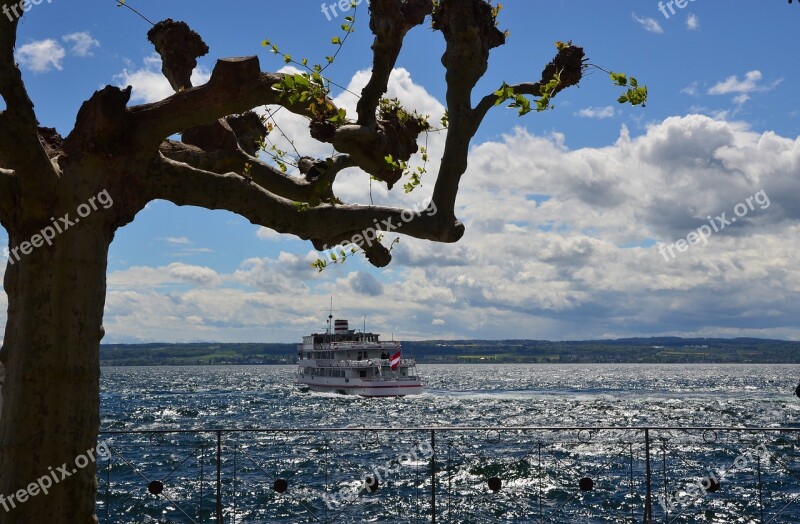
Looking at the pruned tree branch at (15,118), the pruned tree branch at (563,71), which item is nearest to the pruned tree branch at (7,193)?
the pruned tree branch at (15,118)

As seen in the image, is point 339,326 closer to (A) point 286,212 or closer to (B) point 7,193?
(A) point 286,212

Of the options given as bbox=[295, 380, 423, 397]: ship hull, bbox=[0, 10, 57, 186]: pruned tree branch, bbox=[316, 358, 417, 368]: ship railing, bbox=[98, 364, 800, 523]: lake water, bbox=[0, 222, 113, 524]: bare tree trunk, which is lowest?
bbox=[98, 364, 800, 523]: lake water

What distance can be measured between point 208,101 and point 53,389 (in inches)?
93.6

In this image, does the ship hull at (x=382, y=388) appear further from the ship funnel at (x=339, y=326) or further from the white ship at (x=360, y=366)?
the ship funnel at (x=339, y=326)

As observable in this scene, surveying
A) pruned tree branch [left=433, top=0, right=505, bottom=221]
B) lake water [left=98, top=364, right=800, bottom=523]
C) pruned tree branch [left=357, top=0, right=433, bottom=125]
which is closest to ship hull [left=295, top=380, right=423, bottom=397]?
lake water [left=98, top=364, right=800, bottom=523]

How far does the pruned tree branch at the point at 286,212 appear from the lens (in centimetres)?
633

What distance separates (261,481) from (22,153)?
25.9m

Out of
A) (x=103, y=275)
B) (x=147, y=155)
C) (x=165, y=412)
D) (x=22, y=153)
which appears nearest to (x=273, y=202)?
(x=147, y=155)

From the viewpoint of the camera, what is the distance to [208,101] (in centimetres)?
618

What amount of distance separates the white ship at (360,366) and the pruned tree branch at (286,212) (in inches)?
2637

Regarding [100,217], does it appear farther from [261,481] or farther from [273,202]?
[261,481]

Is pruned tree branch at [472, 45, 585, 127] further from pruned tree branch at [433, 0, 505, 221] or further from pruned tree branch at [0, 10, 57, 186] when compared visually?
pruned tree branch at [0, 10, 57, 186]

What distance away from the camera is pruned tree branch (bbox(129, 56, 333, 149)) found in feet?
20.0

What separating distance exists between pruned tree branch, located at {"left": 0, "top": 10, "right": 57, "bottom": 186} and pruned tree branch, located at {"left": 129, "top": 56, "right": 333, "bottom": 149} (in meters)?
0.76
